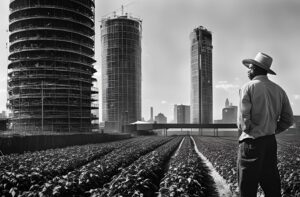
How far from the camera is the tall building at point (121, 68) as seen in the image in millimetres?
150750

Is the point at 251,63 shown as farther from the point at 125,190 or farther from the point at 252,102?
the point at 125,190

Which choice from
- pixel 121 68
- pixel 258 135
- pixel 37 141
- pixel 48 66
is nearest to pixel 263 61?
pixel 258 135

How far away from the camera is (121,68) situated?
151125mm

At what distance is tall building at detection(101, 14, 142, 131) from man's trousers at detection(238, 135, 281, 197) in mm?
145213

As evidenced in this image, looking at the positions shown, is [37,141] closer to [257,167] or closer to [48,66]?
[257,167]

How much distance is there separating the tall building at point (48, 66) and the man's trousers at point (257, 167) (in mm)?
59708

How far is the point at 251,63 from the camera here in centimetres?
460

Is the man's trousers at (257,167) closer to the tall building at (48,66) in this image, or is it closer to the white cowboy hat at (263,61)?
the white cowboy hat at (263,61)

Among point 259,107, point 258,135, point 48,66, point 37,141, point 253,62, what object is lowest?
point 37,141

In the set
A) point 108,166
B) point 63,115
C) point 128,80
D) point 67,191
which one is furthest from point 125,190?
point 128,80

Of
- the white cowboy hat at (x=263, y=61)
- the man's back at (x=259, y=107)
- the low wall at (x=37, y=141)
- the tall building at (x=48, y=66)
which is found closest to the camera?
the man's back at (x=259, y=107)

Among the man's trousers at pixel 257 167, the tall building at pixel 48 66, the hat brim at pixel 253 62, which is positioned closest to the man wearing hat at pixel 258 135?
the man's trousers at pixel 257 167

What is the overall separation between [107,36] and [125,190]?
5956 inches

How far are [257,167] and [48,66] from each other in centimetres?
6428
